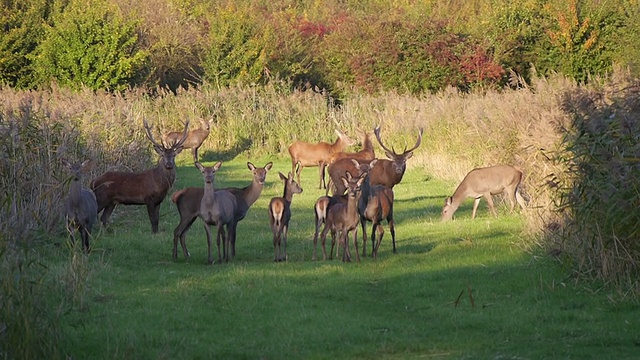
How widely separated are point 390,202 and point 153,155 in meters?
11.1

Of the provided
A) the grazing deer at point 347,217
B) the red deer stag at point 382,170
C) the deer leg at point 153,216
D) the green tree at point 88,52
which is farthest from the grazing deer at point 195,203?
the green tree at point 88,52

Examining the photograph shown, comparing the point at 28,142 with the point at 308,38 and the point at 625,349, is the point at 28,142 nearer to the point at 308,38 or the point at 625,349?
the point at 625,349

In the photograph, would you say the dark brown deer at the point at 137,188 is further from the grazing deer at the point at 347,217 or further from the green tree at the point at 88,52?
the green tree at the point at 88,52

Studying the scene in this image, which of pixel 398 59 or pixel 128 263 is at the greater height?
pixel 398 59

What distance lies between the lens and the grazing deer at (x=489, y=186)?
60.4 feet

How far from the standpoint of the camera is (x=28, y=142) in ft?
50.1

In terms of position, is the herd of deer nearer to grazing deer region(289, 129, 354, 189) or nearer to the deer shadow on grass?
grazing deer region(289, 129, 354, 189)

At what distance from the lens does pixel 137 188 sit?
17000 mm

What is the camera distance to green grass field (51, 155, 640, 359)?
890 centimetres

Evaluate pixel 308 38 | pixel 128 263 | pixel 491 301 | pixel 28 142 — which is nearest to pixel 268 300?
pixel 491 301

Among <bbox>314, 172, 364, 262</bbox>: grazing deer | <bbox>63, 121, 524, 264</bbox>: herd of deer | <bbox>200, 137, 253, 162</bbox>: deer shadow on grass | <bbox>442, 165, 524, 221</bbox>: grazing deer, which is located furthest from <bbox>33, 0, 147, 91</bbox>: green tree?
<bbox>314, 172, 364, 262</bbox>: grazing deer

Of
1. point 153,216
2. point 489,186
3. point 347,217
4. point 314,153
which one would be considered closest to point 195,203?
point 347,217

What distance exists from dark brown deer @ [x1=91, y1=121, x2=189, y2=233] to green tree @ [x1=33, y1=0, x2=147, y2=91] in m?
21.5

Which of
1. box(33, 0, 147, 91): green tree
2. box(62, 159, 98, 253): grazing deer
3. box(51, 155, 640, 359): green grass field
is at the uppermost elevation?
box(33, 0, 147, 91): green tree
